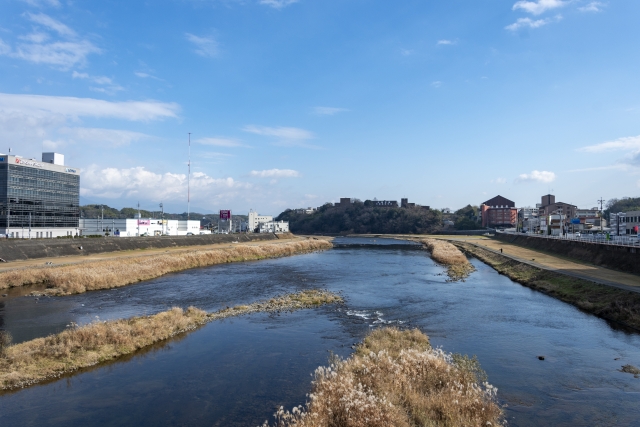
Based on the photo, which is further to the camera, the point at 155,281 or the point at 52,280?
the point at 155,281

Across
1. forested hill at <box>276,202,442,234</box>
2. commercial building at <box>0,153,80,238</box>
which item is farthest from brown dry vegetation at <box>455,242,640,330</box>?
forested hill at <box>276,202,442,234</box>

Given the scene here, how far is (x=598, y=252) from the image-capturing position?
43.6 meters

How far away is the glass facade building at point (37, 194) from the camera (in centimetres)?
7575

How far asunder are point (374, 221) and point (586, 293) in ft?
510

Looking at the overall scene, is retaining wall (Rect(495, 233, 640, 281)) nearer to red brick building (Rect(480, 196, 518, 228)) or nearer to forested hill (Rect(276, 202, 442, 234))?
forested hill (Rect(276, 202, 442, 234))

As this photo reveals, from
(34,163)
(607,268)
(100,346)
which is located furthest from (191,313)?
(34,163)

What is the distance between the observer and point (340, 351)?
57.1 ft

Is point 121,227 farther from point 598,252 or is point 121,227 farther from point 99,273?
point 598,252

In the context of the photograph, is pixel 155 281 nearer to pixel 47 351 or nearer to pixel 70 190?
pixel 47 351

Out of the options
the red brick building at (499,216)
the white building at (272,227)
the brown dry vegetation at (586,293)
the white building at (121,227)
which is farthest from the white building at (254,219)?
the brown dry vegetation at (586,293)

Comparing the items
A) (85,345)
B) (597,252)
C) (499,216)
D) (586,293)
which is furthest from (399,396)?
(499,216)

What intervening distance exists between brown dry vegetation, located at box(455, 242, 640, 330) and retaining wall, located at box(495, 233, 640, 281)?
589 centimetres

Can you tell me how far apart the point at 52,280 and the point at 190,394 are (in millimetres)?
25404

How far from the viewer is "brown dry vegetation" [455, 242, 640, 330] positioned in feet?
75.9
